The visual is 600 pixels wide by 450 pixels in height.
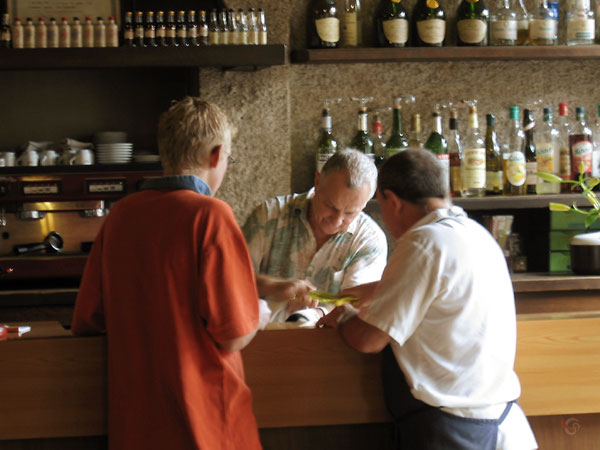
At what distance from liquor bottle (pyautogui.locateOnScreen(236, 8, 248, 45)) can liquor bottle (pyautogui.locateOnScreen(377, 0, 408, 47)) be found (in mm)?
597

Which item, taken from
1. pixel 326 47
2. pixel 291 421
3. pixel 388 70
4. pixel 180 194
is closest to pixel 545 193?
pixel 388 70

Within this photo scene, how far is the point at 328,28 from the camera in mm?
3055

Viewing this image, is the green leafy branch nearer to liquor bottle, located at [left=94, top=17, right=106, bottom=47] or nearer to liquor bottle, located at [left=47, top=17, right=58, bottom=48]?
liquor bottle, located at [left=94, top=17, right=106, bottom=47]

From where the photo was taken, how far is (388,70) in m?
3.37

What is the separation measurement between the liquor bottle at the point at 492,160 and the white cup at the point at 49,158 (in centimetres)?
190

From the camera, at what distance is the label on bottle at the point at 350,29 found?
3113mm

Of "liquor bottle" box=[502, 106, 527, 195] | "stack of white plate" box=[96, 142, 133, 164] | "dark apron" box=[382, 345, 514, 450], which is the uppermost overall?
"stack of white plate" box=[96, 142, 133, 164]

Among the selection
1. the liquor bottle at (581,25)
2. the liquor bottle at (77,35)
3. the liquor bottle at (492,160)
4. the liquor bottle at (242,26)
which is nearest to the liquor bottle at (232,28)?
the liquor bottle at (242,26)

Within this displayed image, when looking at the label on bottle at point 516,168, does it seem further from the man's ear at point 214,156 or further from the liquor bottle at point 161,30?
the man's ear at point 214,156

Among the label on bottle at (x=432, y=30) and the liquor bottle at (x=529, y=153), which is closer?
the label on bottle at (x=432, y=30)

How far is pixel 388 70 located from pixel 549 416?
6.51 feet

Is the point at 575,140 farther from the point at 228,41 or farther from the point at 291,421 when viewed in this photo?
the point at 291,421

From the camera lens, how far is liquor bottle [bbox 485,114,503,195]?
10.6 feet

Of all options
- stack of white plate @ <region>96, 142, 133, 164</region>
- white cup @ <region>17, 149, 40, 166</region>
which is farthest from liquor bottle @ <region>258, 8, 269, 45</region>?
white cup @ <region>17, 149, 40, 166</region>
